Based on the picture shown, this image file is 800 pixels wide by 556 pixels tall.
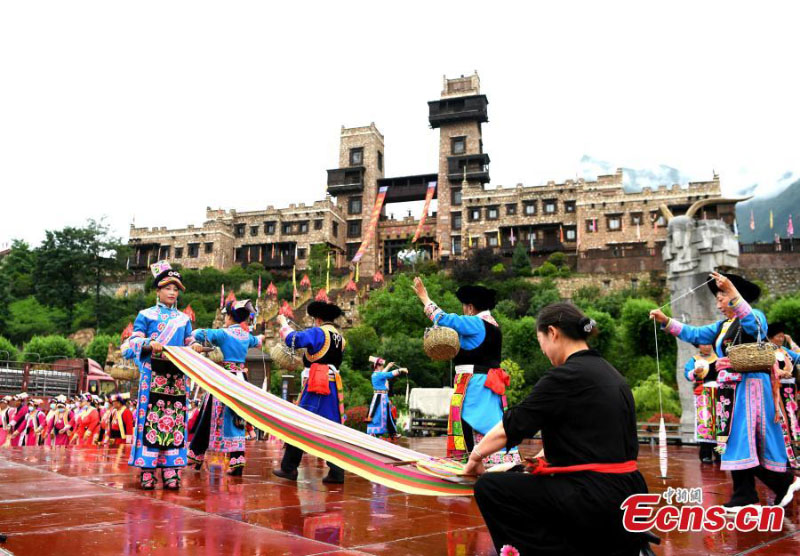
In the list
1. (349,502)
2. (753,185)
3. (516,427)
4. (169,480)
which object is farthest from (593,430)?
(753,185)

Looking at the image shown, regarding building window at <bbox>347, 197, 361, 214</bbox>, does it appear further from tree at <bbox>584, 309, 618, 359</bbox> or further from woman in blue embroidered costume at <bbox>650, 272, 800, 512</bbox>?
woman in blue embroidered costume at <bbox>650, 272, 800, 512</bbox>

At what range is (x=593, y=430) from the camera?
2516mm

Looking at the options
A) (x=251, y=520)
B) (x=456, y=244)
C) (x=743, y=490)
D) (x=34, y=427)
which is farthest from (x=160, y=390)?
(x=456, y=244)

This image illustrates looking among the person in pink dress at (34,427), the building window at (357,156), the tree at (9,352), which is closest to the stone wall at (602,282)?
the building window at (357,156)

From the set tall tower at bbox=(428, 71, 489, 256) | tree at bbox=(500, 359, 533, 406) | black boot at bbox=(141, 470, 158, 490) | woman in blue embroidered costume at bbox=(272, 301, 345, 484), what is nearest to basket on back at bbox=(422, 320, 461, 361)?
woman in blue embroidered costume at bbox=(272, 301, 345, 484)

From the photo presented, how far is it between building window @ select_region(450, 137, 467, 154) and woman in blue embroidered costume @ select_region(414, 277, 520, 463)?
53.1m

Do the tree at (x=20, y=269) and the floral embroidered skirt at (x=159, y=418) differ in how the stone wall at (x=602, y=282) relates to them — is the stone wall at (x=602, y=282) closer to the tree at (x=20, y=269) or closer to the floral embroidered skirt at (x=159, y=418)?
the floral embroidered skirt at (x=159, y=418)

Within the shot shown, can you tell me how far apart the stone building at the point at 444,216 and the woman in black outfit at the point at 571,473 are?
152ft

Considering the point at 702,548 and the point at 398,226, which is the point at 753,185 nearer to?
the point at 398,226

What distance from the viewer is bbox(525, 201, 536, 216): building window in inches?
2003

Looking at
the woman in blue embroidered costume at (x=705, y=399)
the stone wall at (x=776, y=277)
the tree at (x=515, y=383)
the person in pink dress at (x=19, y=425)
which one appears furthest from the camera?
the stone wall at (x=776, y=277)

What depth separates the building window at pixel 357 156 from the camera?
60.4 m

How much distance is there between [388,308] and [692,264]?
22.5 meters

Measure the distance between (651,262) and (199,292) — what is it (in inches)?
1348
